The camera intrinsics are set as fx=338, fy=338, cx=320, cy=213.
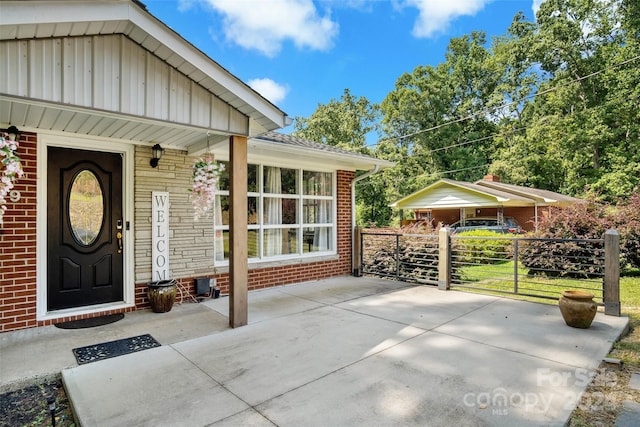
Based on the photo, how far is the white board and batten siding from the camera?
267 centimetres

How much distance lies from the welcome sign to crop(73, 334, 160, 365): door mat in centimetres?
135

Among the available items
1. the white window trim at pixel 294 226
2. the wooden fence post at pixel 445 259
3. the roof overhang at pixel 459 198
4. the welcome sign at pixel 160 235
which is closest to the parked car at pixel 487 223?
the roof overhang at pixel 459 198

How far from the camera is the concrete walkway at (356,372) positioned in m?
2.36

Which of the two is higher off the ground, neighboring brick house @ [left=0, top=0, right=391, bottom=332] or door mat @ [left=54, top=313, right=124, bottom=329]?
neighboring brick house @ [left=0, top=0, right=391, bottom=332]

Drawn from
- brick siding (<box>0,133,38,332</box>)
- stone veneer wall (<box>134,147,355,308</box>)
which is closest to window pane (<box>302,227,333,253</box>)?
stone veneer wall (<box>134,147,355,308</box>)

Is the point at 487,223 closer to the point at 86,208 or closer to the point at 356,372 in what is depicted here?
the point at 356,372

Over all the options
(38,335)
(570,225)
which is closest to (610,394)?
(38,335)

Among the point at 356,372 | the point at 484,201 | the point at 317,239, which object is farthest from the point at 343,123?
the point at 356,372

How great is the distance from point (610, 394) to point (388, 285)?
13.7 feet

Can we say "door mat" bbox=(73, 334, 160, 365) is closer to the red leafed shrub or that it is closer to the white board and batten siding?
the white board and batten siding

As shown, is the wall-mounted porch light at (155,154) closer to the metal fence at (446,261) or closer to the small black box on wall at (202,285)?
the small black box on wall at (202,285)

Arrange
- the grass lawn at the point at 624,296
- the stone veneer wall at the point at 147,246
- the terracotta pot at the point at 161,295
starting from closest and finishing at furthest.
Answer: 1. the grass lawn at the point at 624,296
2. the stone veneer wall at the point at 147,246
3. the terracotta pot at the point at 161,295

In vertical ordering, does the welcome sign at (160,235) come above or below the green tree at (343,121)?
below

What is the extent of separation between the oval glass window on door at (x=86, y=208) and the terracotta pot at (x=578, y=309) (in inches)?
244
